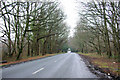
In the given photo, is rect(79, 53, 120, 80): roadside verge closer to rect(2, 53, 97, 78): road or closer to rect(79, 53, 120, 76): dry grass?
rect(79, 53, 120, 76): dry grass

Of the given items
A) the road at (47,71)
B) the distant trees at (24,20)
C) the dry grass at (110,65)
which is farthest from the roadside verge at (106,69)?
the distant trees at (24,20)

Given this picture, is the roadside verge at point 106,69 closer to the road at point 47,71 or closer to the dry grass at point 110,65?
the dry grass at point 110,65

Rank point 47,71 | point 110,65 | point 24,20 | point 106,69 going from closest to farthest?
1. point 47,71
2. point 106,69
3. point 110,65
4. point 24,20

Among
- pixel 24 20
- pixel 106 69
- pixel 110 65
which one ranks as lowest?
pixel 110 65

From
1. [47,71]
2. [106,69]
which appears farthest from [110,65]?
[47,71]

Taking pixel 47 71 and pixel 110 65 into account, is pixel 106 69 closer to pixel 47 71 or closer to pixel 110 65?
pixel 110 65

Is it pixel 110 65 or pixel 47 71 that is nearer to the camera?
pixel 47 71

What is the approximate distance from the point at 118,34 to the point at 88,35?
20.9 meters

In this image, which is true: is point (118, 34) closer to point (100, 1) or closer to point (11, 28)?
point (100, 1)

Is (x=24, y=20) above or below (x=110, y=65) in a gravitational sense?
above

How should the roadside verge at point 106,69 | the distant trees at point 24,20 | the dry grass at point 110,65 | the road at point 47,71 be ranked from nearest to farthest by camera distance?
the roadside verge at point 106,69, the road at point 47,71, the dry grass at point 110,65, the distant trees at point 24,20

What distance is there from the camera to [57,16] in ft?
104

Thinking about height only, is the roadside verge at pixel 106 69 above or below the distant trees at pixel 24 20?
below

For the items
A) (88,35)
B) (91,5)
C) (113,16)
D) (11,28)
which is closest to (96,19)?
(91,5)
